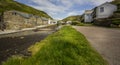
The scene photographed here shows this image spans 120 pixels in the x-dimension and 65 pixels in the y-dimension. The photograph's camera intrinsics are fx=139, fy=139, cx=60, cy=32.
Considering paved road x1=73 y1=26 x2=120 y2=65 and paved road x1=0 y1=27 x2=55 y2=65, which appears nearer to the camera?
paved road x1=73 y1=26 x2=120 y2=65

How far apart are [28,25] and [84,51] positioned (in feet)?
174

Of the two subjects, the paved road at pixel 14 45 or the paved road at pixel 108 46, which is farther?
the paved road at pixel 14 45

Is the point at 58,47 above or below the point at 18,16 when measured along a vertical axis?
below

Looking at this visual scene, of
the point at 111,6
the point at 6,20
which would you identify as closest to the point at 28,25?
the point at 6,20

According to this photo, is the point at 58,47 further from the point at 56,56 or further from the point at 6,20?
the point at 6,20

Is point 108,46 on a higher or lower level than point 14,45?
higher

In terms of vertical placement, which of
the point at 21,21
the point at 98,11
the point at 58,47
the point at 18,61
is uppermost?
the point at 98,11

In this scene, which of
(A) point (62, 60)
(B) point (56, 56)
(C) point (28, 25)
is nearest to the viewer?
(A) point (62, 60)

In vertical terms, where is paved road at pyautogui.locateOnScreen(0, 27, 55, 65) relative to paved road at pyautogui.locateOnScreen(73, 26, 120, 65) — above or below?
below

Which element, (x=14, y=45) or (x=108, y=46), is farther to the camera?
(x=14, y=45)

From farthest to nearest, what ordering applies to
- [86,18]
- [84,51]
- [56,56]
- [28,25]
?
1. [86,18]
2. [28,25]
3. [84,51]
4. [56,56]

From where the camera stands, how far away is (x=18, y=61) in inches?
305

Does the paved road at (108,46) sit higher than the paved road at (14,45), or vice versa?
the paved road at (108,46)

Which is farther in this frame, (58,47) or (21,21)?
(21,21)
